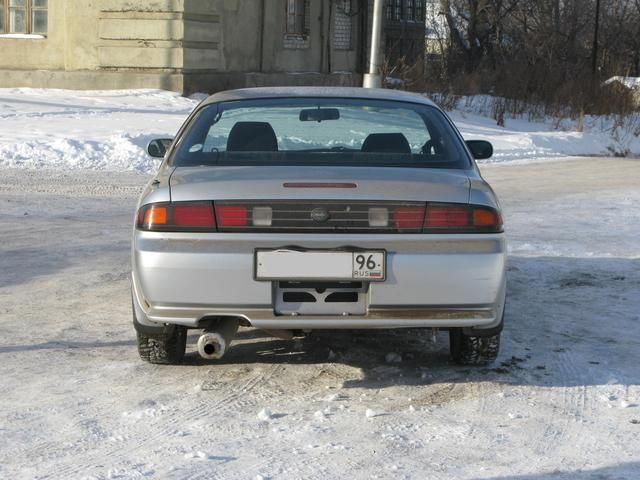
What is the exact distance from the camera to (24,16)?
2620cm

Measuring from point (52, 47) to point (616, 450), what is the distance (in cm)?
2265

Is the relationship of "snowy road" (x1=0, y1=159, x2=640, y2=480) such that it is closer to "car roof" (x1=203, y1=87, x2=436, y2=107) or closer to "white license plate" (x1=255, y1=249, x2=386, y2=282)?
A: "white license plate" (x1=255, y1=249, x2=386, y2=282)

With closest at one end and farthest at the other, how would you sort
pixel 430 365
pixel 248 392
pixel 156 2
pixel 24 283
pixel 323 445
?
pixel 323 445 < pixel 248 392 < pixel 430 365 < pixel 24 283 < pixel 156 2

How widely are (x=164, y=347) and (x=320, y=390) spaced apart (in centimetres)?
84

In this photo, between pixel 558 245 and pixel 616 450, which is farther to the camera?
pixel 558 245

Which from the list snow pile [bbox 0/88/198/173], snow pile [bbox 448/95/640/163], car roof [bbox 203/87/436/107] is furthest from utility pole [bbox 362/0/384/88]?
car roof [bbox 203/87/436/107]

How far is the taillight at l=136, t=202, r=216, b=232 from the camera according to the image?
5.32 m

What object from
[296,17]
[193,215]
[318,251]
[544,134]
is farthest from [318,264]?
[296,17]

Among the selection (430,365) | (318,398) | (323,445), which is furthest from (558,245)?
(323,445)

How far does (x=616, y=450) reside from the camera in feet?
15.6

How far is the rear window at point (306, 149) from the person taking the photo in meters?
5.95

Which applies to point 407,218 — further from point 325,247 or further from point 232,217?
point 232,217

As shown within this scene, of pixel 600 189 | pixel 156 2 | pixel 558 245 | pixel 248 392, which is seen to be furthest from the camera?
pixel 156 2

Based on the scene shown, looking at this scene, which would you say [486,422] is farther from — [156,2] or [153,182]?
[156,2]
